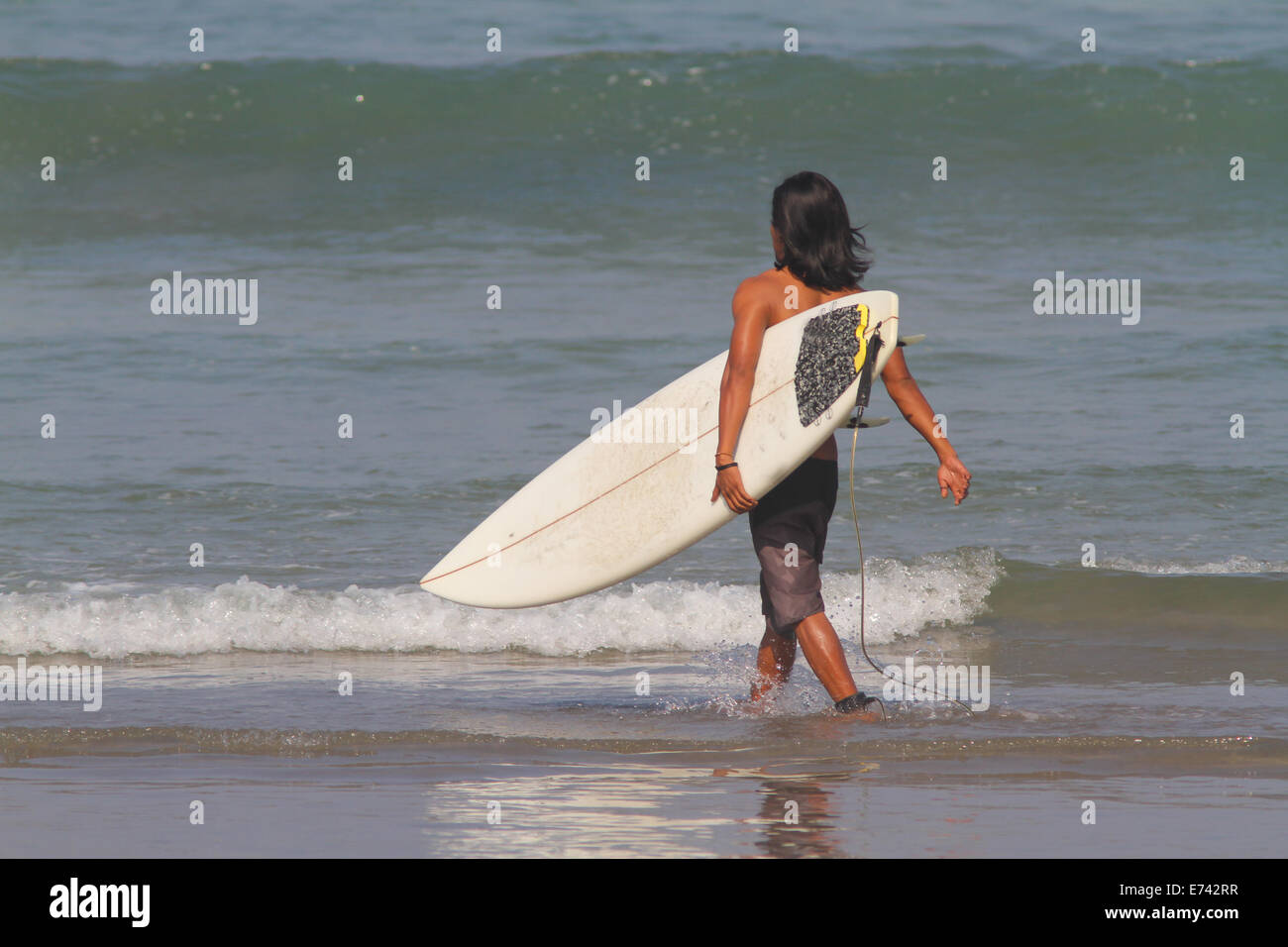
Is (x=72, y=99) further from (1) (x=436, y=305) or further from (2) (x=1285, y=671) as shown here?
(2) (x=1285, y=671)

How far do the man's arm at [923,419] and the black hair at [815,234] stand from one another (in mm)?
271

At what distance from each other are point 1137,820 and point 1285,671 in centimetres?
202

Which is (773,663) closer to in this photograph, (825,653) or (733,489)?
(825,653)

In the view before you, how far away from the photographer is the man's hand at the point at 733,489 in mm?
3971

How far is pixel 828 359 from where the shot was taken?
13.6 ft

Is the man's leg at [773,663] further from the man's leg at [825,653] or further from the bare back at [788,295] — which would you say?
the bare back at [788,295]

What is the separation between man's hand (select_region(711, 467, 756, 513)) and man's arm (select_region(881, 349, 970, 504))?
18.4 inches

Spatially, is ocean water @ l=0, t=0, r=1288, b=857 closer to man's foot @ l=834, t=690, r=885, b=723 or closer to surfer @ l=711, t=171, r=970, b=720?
man's foot @ l=834, t=690, r=885, b=723

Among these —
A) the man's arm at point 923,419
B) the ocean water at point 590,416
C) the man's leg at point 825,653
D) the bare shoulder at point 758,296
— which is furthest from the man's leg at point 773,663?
the bare shoulder at point 758,296

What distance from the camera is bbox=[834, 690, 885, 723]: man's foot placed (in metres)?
4.07

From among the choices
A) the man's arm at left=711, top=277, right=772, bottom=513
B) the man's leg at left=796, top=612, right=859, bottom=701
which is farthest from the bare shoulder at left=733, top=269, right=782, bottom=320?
the man's leg at left=796, top=612, right=859, bottom=701

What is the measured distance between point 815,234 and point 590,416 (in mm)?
4766

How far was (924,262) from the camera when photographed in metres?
12.6
